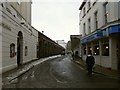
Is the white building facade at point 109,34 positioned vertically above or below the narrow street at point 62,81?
above

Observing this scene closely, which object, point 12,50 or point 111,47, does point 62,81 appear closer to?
point 111,47

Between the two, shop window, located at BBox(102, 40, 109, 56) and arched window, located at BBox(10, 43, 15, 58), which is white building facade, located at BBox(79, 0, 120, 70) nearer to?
shop window, located at BBox(102, 40, 109, 56)

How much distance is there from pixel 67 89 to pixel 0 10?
892 cm

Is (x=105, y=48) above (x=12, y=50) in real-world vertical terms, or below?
above

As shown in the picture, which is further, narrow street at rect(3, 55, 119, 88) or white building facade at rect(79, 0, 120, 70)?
white building facade at rect(79, 0, 120, 70)

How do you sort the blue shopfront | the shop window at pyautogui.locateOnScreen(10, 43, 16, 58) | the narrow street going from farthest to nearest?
1. the shop window at pyautogui.locateOnScreen(10, 43, 16, 58)
2. the blue shopfront
3. the narrow street

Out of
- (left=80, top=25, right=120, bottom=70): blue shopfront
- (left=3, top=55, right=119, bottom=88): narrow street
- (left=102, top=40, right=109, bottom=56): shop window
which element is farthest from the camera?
(left=102, top=40, right=109, bottom=56): shop window

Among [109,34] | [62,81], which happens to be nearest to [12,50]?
[109,34]

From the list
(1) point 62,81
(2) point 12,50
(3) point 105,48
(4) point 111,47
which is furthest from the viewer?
(3) point 105,48

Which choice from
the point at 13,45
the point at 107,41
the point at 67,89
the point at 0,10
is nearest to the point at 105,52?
the point at 107,41

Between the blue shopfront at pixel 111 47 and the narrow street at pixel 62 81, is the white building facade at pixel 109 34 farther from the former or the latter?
the narrow street at pixel 62 81

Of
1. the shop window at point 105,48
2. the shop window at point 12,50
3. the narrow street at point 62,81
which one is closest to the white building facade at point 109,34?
the shop window at point 105,48

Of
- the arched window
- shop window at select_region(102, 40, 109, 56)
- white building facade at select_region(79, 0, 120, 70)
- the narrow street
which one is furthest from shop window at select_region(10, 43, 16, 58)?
shop window at select_region(102, 40, 109, 56)

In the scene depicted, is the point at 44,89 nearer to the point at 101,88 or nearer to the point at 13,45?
the point at 101,88
